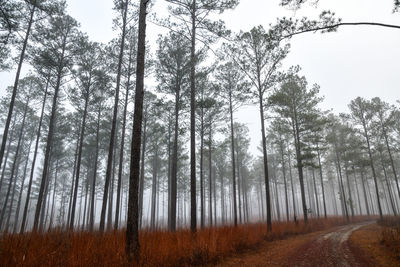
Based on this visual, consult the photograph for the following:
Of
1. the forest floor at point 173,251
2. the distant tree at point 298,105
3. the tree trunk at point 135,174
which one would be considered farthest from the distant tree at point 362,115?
the tree trunk at point 135,174

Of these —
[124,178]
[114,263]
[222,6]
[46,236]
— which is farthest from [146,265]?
[124,178]

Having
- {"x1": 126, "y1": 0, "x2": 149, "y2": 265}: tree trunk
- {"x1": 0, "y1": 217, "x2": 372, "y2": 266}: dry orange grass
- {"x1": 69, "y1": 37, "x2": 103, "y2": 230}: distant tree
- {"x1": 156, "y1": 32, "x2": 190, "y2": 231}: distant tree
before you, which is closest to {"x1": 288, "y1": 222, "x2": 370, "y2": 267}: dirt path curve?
{"x1": 0, "y1": 217, "x2": 372, "y2": 266}: dry orange grass

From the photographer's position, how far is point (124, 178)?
35125 millimetres

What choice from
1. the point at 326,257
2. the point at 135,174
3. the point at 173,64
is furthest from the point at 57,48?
the point at 326,257

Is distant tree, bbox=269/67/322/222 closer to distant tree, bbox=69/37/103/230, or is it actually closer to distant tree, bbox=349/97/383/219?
distant tree, bbox=349/97/383/219

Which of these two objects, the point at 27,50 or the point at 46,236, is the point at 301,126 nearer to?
the point at 46,236

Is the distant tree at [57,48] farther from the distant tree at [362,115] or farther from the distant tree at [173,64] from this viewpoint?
the distant tree at [362,115]

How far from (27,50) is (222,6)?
12.2 meters

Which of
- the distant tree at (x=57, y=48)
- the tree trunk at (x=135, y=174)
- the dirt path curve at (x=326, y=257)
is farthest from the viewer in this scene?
the distant tree at (x=57, y=48)

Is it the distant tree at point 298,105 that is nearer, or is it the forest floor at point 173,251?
the forest floor at point 173,251

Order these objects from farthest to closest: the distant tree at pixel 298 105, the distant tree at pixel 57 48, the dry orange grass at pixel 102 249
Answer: the distant tree at pixel 298 105 → the distant tree at pixel 57 48 → the dry orange grass at pixel 102 249

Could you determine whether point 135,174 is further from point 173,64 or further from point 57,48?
point 57,48

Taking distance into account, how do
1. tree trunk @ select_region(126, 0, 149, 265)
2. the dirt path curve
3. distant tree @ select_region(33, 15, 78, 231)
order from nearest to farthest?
tree trunk @ select_region(126, 0, 149, 265) < the dirt path curve < distant tree @ select_region(33, 15, 78, 231)

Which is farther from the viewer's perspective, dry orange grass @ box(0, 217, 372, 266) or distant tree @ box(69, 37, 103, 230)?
Result: distant tree @ box(69, 37, 103, 230)
